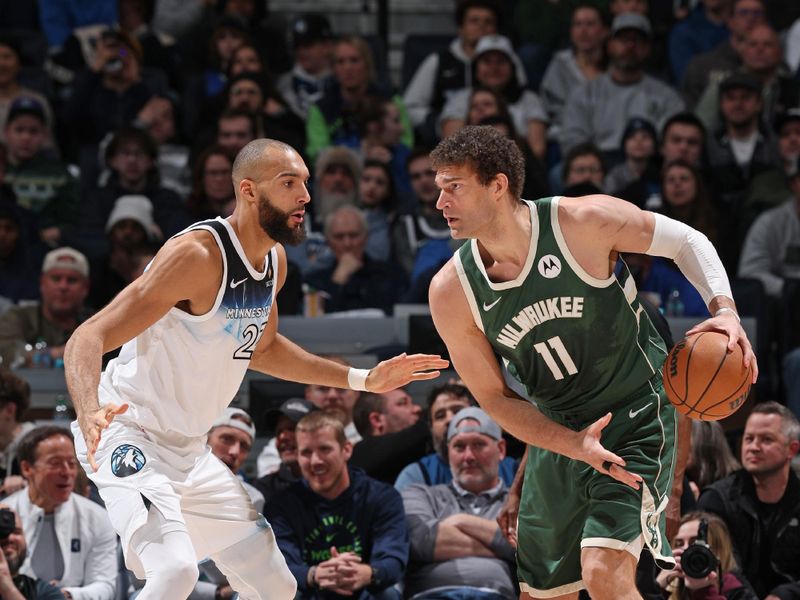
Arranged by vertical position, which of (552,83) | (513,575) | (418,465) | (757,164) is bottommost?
(513,575)

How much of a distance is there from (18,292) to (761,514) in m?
5.57

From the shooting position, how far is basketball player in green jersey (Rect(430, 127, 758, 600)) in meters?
5.01

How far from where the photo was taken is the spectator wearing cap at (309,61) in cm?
1202

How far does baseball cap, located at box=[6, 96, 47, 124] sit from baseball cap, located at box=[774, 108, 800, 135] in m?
5.92

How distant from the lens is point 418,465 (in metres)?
7.67

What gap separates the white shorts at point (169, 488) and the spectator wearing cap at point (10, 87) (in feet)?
22.0

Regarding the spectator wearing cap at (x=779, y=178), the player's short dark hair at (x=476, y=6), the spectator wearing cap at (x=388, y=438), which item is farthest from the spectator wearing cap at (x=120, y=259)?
the spectator wearing cap at (x=779, y=178)

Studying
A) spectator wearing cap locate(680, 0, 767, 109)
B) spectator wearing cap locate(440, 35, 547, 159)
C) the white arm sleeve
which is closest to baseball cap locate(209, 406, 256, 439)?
the white arm sleeve

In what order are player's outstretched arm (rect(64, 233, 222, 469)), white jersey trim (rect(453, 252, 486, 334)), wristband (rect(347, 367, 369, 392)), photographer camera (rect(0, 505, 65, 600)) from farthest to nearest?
photographer camera (rect(0, 505, 65, 600)) < wristband (rect(347, 367, 369, 392)) < white jersey trim (rect(453, 252, 486, 334)) < player's outstretched arm (rect(64, 233, 222, 469))

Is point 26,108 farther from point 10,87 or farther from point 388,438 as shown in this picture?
point 388,438

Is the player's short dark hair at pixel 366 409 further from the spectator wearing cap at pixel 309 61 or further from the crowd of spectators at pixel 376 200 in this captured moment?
the spectator wearing cap at pixel 309 61

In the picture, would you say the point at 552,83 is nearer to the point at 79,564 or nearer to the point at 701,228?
the point at 701,228

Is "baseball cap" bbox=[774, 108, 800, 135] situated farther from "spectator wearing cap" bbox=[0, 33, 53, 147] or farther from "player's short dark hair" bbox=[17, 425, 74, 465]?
"player's short dark hair" bbox=[17, 425, 74, 465]

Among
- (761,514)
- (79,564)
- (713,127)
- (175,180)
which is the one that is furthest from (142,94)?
(761,514)
